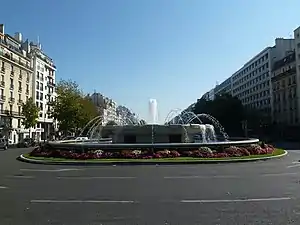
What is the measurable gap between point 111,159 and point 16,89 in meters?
55.8

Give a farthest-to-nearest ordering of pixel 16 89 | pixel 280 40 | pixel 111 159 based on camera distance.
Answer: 1. pixel 280 40
2. pixel 16 89
3. pixel 111 159

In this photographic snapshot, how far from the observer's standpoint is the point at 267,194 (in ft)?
35.6

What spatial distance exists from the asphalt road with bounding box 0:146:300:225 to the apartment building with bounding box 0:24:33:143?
187 ft

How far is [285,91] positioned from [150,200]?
83.2 meters

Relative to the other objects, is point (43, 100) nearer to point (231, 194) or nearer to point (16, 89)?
point (16, 89)

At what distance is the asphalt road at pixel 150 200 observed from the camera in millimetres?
7805

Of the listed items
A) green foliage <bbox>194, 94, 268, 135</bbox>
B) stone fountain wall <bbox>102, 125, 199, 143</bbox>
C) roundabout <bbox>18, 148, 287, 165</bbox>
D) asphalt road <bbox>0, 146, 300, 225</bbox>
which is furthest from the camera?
green foliage <bbox>194, 94, 268, 135</bbox>

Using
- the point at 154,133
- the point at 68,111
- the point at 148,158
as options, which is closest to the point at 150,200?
the point at 148,158

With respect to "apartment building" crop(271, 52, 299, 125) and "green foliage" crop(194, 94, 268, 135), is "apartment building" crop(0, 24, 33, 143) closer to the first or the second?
"green foliage" crop(194, 94, 268, 135)

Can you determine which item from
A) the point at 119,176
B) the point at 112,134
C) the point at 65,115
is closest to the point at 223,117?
the point at 65,115

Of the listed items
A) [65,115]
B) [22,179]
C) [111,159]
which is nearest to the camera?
[22,179]

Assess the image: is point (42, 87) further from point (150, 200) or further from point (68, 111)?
point (150, 200)

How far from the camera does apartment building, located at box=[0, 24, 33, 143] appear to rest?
6781 centimetres

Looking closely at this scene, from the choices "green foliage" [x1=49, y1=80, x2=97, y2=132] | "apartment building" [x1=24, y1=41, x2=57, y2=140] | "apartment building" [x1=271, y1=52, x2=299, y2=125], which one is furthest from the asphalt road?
"apartment building" [x1=271, y1=52, x2=299, y2=125]
